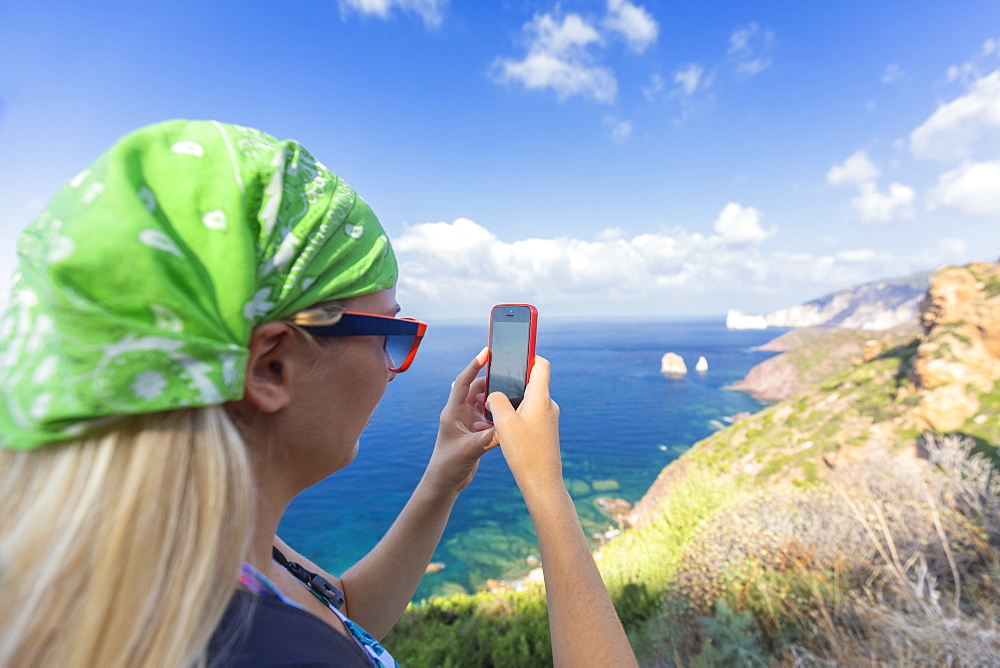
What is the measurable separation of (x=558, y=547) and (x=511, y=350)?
94 centimetres

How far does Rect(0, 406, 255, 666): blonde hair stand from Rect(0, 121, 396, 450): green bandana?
2.6 inches

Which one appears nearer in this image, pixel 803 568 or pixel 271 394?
pixel 271 394

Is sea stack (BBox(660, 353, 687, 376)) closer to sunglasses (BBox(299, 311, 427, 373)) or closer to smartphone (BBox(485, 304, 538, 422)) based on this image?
smartphone (BBox(485, 304, 538, 422))

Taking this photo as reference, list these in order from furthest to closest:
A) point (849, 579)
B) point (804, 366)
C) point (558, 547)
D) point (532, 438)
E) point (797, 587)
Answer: point (804, 366) → point (849, 579) → point (797, 587) → point (532, 438) → point (558, 547)

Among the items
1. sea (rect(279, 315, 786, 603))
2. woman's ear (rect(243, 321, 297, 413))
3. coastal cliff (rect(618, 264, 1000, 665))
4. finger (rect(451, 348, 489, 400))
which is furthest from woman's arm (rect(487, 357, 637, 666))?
sea (rect(279, 315, 786, 603))

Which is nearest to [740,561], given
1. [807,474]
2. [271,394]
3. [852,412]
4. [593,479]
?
[271,394]

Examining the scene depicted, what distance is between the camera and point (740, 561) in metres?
5.98

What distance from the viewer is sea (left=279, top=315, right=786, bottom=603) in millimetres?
26922

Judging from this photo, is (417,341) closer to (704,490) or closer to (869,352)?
(704,490)

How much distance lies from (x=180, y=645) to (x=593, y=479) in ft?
132

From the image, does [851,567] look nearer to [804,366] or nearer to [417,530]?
[417,530]

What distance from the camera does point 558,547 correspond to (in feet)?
3.92

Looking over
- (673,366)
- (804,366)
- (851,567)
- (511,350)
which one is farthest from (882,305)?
(511,350)

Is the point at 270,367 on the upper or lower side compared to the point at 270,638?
upper
